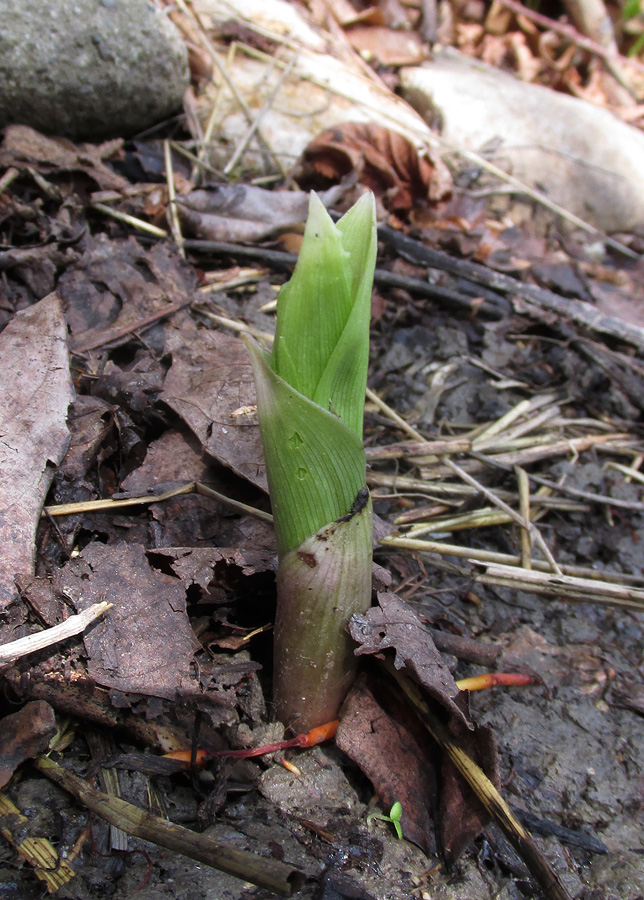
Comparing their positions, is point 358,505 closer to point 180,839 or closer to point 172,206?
point 180,839

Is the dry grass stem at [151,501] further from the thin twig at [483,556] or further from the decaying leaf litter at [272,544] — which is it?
the thin twig at [483,556]

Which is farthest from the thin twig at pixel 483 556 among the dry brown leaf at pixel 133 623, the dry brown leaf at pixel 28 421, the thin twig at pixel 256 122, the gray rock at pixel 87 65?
the gray rock at pixel 87 65

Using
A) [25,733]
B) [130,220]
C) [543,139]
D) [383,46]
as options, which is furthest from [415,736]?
[383,46]

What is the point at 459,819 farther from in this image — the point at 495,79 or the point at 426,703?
the point at 495,79

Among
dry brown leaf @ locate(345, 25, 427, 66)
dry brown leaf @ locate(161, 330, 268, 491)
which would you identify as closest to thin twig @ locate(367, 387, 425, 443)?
dry brown leaf @ locate(161, 330, 268, 491)

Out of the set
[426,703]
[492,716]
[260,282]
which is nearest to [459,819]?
[426,703]

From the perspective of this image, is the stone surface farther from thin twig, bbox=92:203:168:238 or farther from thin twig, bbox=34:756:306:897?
thin twig, bbox=34:756:306:897
